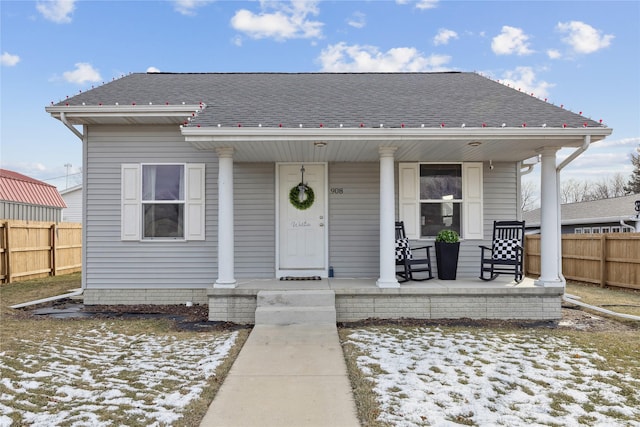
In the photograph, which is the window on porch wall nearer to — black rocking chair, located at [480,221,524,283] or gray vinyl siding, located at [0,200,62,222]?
black rocking chair, located at [480,221,524,283]

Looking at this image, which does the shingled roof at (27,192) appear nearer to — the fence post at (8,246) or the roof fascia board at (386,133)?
the fence post at (8,246)

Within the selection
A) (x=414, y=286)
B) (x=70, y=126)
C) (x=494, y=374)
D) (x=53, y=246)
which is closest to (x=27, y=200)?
(x=53, y=246)

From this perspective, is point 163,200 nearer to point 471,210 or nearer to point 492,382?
point 471,210

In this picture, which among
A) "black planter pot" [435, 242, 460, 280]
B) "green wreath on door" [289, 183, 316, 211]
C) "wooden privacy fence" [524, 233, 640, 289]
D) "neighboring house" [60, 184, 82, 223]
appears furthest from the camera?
"neighboring house" [60, 184, 82, 223]

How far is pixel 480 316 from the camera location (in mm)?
6012

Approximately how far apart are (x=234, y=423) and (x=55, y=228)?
1155cm

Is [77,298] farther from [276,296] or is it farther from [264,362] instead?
[264,362]

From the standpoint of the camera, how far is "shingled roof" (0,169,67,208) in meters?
17.3

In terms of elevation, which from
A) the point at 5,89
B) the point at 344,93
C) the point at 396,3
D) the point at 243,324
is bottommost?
the point at 243,324

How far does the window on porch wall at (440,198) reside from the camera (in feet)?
23.7

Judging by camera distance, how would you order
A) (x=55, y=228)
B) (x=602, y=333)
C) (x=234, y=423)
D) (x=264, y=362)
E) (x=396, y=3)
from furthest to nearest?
1. (x=55, y=228)
2. (x=396, y=3)
3. (x=602, y=333)
4. (x=264, y=362)
5. (x=234, y=423)

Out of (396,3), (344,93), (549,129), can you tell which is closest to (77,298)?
(344,93)

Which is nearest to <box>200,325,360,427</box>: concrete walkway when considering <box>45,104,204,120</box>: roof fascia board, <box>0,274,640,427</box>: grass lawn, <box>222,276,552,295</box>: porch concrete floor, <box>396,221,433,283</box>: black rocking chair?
<box>0,274,640,427</box>: grass lawn

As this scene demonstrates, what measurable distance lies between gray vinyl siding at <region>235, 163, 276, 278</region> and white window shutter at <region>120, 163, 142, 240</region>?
158 centimetres
